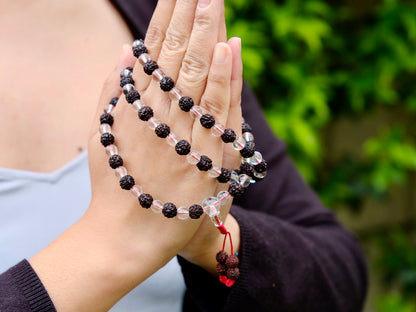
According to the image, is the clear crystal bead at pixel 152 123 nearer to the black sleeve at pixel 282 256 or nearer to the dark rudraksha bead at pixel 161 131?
the dark rudraksha bead at pixel 161 131

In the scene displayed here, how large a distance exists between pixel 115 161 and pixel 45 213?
11.2 inches

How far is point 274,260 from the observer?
0.95m

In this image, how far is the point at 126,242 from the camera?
697mm

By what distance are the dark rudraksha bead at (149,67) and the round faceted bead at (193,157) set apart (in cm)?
14

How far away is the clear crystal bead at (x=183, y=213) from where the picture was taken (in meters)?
0.67

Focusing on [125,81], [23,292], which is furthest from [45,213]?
[125,81]

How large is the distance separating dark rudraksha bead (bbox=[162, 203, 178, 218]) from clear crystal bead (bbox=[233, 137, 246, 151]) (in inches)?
5.4

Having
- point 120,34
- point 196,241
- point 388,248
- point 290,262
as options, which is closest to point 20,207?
point 196,241

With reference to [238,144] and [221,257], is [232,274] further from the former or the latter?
[238,144]

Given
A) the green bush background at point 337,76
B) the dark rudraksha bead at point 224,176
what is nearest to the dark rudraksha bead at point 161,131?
the dark rudraksha bead at point 224,176

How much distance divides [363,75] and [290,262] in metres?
1.50

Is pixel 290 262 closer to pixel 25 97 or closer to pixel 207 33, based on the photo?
pixel 207 33

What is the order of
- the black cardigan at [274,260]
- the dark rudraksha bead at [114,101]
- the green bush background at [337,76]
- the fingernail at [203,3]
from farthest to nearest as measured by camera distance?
the green bush background at [337,76] → the black cardigan at [274,260] → the dark rudraksha bead at [114,101] → the fingernail at [203,3]

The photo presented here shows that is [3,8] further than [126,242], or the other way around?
[3,8]
